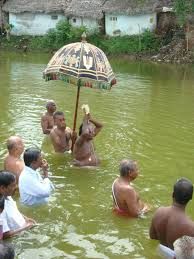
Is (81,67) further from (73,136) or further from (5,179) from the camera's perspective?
(5,179)

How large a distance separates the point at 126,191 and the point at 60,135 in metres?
3.69

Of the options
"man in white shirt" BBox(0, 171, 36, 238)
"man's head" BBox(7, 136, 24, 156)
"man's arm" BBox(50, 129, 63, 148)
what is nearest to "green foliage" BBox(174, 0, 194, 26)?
"man's arm" BBox(50, 129, 63, 148)

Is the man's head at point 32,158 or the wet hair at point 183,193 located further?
the man's head at point 32,158

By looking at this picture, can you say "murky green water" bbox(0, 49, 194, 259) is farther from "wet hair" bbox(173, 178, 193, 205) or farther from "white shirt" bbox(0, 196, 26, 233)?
"wet hair" bbox(173, 178, 193, 205)

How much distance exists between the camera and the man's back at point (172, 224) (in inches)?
247

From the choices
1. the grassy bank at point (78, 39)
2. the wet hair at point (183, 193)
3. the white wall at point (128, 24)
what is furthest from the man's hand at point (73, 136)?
the white wall at point (128, 24)

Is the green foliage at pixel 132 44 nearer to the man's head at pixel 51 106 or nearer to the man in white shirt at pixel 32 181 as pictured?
the man's head at pixel 51 106

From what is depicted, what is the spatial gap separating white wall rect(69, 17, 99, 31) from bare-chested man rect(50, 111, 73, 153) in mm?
26620

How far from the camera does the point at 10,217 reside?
7.01m

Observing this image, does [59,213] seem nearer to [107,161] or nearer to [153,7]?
[107,161]

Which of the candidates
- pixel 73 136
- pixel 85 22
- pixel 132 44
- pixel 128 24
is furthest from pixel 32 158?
pixel 85 22

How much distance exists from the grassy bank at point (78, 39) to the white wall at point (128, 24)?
779 mm

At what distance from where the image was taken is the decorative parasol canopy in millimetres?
→ 9812

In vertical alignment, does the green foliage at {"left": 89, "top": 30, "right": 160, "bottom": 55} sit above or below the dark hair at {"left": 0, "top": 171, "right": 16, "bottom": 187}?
above
